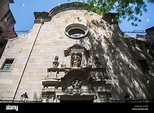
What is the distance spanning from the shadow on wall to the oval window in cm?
69

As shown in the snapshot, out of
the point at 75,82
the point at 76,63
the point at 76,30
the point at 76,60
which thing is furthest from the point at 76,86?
the point at 76,30

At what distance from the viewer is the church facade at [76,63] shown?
1419 cm

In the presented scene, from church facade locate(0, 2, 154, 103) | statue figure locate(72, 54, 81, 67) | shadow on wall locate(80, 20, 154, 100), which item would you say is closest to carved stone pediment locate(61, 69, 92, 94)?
church facade locate(0, 2, 154, 103)

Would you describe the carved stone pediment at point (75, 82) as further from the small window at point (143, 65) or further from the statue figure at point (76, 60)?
the small window at point (143, 65)

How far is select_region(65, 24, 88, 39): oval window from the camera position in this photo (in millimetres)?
19859

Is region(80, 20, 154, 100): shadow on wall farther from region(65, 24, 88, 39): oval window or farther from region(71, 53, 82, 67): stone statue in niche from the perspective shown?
region(71, 53, 82, 67): stone statue in niche

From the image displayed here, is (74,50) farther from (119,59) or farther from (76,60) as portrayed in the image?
(119,59)

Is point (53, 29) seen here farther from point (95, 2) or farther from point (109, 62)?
point (109, 62)

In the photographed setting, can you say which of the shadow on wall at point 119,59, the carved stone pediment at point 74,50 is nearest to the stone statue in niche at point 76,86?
the shadow on wall at point 119,59

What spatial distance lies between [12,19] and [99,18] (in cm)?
1291

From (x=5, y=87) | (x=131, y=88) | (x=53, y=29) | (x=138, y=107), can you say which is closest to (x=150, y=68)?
(x=131, y=88)

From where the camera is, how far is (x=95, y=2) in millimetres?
18406

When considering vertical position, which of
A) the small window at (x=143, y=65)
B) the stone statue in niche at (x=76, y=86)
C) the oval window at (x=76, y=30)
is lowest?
the stone statue in niche at (x=76, y=86)

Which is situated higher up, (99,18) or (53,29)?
(99,18)
